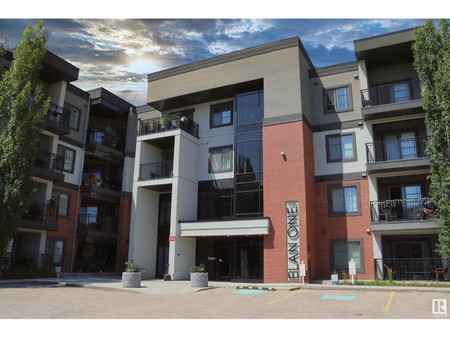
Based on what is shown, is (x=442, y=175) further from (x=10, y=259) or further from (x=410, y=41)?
(x=10, y=259)

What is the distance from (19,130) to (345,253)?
1761cm

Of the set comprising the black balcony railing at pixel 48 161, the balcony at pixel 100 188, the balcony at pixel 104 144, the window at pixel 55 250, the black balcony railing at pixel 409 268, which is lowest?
the black balcony railing at pixel 409 268

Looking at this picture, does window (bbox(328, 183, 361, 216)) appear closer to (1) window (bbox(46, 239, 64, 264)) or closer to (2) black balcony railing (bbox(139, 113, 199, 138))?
(2) black balcony railing (bbox(139, 113, 199, 138))

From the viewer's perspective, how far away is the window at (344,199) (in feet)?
66.5

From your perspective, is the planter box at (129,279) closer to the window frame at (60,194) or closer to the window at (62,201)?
the window frame at (60,194)

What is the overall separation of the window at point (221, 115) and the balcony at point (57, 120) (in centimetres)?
908

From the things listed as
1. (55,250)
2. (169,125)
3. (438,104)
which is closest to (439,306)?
(438,104)

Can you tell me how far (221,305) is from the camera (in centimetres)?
1162

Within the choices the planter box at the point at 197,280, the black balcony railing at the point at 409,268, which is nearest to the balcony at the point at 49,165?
the planter box at the point at 197,280

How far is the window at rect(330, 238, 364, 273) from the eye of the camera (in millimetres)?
19516

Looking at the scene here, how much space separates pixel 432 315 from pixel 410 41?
14.9 m

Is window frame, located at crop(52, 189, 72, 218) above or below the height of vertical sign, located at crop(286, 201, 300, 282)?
above

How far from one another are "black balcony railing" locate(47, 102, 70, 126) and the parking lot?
12682 millimetres

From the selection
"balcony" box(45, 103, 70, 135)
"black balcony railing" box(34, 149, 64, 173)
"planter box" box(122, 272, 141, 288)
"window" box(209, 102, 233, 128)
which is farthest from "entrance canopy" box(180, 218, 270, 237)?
"balcony" box(45, 103, 70, 135)
